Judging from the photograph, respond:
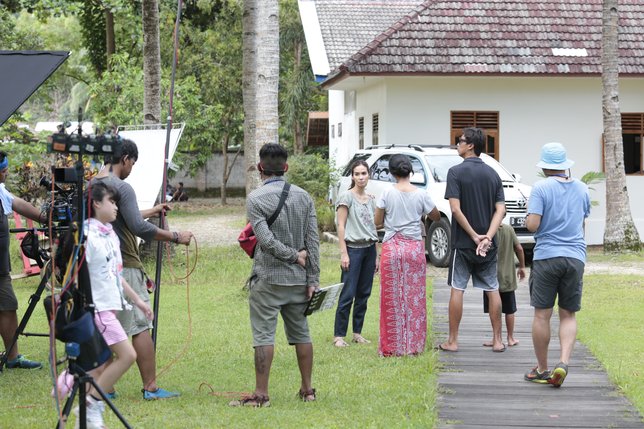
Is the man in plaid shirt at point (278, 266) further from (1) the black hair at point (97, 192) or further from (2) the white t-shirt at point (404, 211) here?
(2) the white t-shirt at point (404, 211)

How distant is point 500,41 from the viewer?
20688 millimetres

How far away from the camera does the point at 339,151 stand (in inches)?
1121

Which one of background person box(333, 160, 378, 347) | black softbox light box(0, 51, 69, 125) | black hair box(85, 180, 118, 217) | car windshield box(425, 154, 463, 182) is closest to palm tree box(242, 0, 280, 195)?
background person box(333, 160, 378, 347)

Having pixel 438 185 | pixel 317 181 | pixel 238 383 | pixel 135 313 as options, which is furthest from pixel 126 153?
pixel 317 181

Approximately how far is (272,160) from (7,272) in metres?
2.84

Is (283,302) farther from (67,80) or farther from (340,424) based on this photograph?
(67,80)

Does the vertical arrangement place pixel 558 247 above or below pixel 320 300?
above

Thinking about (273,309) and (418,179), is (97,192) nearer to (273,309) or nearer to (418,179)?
(273,309)

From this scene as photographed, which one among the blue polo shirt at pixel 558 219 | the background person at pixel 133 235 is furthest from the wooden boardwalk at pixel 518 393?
the background person at pixel 133 235

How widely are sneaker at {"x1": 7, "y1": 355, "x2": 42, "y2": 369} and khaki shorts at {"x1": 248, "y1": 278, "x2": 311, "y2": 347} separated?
99.9 inches

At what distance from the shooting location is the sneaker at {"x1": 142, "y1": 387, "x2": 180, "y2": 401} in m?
7.38

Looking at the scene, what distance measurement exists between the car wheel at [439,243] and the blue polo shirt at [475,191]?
6.79 m

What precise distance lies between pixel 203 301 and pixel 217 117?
66.3 ft

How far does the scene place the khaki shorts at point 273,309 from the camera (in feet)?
23.3
